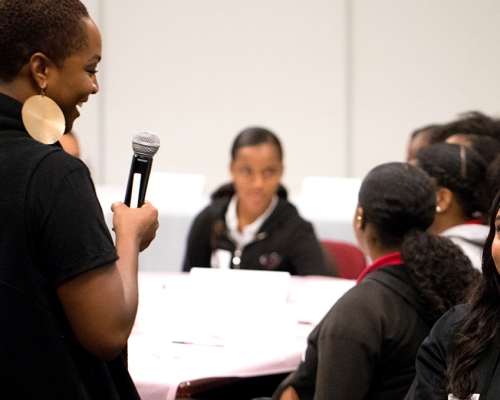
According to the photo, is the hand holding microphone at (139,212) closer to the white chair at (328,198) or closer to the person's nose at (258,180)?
the person's nose at (258,180)

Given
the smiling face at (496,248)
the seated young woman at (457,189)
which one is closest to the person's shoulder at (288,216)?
the seated young woman at (457,189)

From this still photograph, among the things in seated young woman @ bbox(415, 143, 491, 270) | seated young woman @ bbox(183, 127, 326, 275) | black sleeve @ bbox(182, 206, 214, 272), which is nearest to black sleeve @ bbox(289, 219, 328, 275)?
seated young woman @ bbox(183, 127, 326, 275)

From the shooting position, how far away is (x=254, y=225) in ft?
12.9

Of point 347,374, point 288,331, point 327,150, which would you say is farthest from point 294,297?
point 327,150

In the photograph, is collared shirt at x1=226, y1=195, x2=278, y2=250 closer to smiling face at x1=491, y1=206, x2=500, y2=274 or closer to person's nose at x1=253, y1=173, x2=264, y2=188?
person's nose at x1=253, y1=173, x2=264, y2=188

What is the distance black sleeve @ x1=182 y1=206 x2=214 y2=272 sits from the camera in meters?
4.00

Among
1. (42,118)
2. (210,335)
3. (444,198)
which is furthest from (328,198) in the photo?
(42,118)

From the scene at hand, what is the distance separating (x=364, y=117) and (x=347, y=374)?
4.19m

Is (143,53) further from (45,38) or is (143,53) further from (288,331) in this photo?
(45,38)

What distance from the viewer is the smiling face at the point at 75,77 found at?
1.36m

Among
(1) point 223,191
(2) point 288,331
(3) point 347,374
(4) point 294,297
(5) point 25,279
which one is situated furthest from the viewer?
(1) point 223,191

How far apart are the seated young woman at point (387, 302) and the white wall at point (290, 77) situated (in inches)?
148

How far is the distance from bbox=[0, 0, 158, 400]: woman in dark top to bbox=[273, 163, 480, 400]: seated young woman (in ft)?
2.65

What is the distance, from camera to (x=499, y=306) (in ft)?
5.50
